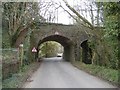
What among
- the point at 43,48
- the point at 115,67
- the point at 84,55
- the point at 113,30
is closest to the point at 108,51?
the point at 115,67

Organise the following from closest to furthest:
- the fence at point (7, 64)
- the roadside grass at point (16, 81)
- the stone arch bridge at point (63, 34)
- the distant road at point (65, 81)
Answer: the roadside grass at point (16, 81) < the fence at point (7, 64) < the distant road at point (65, 81) < the stone arch bridge at point (63, 34)

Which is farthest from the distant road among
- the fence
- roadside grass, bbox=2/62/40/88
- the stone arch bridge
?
the stone arch bridge

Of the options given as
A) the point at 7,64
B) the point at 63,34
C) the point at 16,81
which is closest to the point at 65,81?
the point at 7,64

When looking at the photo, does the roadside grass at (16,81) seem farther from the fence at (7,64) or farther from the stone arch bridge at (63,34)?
the stone arch bridge at (63,34)

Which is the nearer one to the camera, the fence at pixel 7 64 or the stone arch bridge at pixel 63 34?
the fence at pixel 7 64

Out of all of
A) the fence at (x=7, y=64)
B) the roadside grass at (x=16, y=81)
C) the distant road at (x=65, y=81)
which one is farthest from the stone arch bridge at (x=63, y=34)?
the roadside grass at (x=16, y=81)

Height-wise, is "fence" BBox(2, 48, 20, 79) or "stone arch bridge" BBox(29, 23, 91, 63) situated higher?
"stone arch bridge" BBox(29, 23, 91, 63)

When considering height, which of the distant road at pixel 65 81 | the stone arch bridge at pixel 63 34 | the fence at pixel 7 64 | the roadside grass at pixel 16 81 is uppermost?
the stone arch bridge at pixel 63 34

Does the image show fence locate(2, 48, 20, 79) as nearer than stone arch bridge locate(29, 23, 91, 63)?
Yes

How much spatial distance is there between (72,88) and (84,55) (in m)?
27.2

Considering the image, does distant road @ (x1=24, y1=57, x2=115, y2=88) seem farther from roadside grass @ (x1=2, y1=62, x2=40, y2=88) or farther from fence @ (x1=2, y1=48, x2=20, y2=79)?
fence @ (x1=2, y1=48, x2=20, y2=79)

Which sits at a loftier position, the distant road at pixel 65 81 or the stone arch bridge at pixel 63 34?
the stone arch bridge at pixel 63 34

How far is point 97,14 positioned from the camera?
20.4 metres

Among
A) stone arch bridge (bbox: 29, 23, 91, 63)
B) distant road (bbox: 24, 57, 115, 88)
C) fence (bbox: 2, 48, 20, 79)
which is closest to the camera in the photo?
fence (bbox: 2, 48, 20, 79)
